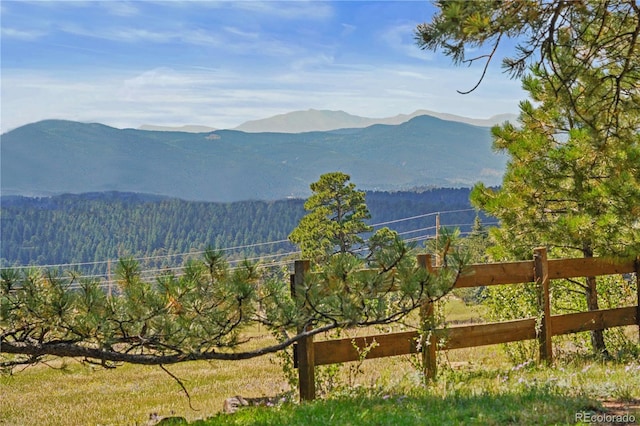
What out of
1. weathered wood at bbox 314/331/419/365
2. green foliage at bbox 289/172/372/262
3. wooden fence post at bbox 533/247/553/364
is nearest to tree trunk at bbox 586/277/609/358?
wooden fence post at bbox 533/247/553/364

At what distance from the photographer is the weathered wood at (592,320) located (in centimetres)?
730

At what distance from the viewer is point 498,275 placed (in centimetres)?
688

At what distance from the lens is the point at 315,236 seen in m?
32.4

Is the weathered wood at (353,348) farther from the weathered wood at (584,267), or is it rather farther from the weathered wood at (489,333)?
the weathered wood at (584,267)

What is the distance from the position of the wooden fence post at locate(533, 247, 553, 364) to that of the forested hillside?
13887cm

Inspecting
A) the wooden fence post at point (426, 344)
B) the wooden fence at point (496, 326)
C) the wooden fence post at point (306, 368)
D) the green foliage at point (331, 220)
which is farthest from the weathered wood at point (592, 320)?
the green foliage at point (331, 220)

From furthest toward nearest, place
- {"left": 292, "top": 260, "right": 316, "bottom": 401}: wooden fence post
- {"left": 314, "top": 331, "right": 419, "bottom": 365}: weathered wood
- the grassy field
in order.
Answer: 1. {"left": 314, "top": 331, "right": 419, "bottom": 365}: weathered wood
2. {"left": 292, "top": 260, "right": 316, "bottom": 401}: wooden fence post
3. the grassy field

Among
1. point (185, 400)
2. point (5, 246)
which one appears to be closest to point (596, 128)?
point (185, 400)

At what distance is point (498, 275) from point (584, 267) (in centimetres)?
134

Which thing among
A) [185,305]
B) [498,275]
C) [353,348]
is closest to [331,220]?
[498,275]

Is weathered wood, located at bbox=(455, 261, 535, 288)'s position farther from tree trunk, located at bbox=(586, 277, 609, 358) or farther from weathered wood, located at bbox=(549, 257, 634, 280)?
tree trunk, located at bbox=(586, 277, 609, 358)

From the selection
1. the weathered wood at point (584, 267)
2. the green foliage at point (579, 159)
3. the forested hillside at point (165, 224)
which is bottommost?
the forested hillside at point (165, 224)

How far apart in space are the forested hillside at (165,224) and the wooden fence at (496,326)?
454ft

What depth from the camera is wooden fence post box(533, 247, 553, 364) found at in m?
7.09
